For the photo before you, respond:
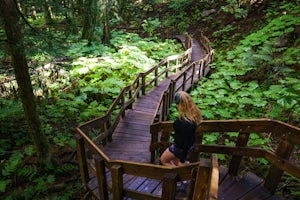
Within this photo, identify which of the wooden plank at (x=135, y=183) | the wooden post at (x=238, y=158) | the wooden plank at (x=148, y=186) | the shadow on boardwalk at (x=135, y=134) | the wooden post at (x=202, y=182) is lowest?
the shadow on boardwalk at (x=135, y=134)

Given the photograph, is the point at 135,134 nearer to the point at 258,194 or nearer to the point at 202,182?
the point at 258,194

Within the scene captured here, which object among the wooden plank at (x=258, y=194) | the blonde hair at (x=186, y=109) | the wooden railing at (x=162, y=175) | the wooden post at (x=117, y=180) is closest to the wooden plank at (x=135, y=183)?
the wooden railing at (x=162, y=175)

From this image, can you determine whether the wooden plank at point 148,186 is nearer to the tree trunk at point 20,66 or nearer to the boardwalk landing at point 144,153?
the boardwalk landing at point 144,153

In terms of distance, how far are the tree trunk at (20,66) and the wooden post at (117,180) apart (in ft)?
11.2

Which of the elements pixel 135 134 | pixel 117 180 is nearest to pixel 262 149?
pixel 117 180

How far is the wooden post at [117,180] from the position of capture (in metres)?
3.56

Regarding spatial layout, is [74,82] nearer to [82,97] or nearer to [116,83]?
[82,97]

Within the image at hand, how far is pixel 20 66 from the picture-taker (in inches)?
207

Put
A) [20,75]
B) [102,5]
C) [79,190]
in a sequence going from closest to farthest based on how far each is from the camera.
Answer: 1. [20,75]
2. [79,190]
3. [102,5]

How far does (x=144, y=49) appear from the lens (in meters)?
19.2

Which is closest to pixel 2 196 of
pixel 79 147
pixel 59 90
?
pixel 79 147

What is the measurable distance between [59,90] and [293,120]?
10.1 meters

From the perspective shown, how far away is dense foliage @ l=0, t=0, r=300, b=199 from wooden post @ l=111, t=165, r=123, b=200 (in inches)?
116

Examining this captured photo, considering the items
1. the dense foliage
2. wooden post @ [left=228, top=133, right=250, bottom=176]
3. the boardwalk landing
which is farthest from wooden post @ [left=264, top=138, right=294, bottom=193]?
the dense foliage
